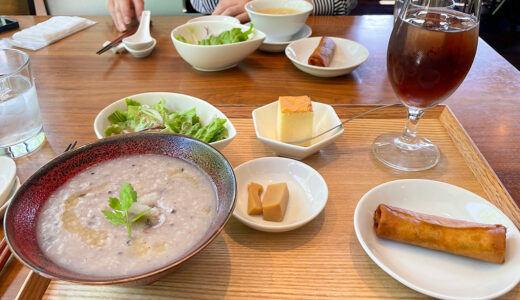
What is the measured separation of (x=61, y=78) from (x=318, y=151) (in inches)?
50.1

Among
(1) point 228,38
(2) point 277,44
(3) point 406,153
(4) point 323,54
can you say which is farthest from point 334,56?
(3) point 406,153

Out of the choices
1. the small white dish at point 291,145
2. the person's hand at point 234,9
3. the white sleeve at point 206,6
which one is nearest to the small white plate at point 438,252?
the small white dish at point 291,145

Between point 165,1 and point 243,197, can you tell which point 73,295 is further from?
point 165,1

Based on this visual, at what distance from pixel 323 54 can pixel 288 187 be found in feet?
2.94

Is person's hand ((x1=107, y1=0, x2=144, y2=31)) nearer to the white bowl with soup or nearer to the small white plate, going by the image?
the white bowl with soup

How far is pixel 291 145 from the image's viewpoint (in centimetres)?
121

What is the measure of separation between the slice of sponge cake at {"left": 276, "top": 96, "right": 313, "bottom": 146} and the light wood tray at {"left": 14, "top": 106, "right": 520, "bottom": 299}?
0.09 metres

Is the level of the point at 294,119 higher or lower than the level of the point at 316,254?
higher

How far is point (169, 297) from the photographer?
84 cm

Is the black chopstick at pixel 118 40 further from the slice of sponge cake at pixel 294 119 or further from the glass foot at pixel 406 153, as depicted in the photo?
the glass foot at pixel 406 153

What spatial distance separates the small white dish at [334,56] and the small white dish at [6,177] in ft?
3.95

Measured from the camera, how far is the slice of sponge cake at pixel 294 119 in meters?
1.24

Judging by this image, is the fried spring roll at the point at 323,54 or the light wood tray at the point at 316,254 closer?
the light wood tray at the point at 316,254

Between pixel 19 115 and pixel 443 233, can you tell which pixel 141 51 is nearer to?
pixel 19 115
